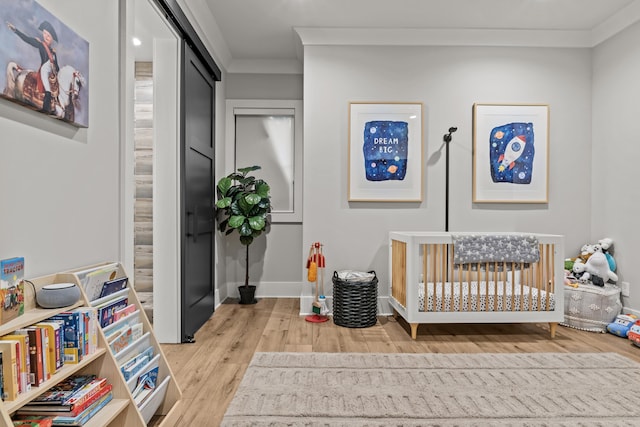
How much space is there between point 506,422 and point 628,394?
799mm

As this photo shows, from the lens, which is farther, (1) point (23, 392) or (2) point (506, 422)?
(2) point (506, 422)

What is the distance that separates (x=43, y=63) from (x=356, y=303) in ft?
8.41

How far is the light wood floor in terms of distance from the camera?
2.22 m

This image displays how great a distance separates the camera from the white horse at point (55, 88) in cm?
116

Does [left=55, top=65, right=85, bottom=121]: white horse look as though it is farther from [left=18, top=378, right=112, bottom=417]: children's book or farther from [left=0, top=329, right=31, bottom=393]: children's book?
[left=18, top=378, right=112, bottom=417]: children's book

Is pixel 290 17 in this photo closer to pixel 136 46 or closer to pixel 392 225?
pixel 136 46

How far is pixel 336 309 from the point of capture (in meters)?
3.29

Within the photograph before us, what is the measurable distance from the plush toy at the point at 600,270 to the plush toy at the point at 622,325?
0.96 feet

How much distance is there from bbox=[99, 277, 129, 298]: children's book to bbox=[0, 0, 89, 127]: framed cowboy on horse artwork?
647 mm

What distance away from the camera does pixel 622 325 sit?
9.73 ft

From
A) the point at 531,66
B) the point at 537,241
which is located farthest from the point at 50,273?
the point at 531,66

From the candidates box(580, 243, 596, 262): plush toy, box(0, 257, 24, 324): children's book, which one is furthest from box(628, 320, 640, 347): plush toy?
box(0, 257, 24, 324): children's book

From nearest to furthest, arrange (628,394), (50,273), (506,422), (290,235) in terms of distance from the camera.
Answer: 1. (50,273)
2. (506,422)
3. (628,394)
4. (290,235)

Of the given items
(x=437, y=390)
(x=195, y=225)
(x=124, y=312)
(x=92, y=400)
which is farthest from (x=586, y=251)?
(x=92, y=400)
